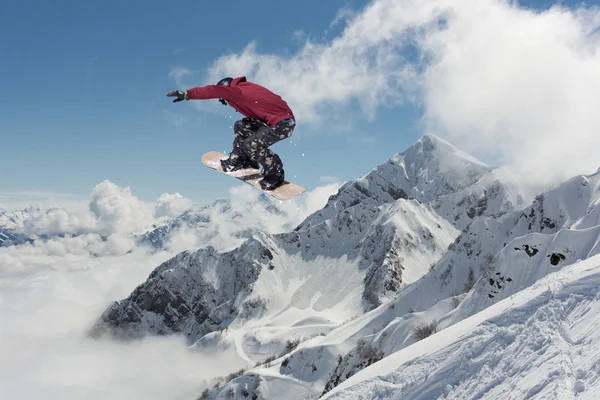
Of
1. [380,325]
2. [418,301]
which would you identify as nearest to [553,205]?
[418,301]

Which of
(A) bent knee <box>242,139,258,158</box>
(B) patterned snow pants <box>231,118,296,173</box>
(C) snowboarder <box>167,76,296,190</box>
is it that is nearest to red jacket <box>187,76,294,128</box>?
(C) snowboarder <box>167,76,296,190</box>

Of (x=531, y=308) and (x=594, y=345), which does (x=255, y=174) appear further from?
(x=594, y=345)

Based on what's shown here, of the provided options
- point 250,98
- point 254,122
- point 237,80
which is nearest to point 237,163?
point 254,122

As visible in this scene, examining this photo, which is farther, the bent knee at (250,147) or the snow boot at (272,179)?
the snow boot at (272,179)

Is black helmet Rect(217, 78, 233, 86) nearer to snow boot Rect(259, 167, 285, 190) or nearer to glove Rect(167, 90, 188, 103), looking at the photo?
glove Rect(167, 90, 188, 103)

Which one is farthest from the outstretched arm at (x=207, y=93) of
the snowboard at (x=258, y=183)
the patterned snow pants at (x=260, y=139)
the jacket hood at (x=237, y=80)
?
the snowboard at (x=258, y=183)

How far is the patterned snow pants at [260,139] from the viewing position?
13102mm

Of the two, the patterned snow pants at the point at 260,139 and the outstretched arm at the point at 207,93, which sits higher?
the outstretched arm at the point at 207,93

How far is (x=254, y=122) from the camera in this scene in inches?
553

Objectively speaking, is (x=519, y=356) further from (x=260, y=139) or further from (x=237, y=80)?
(x=237, y=80)

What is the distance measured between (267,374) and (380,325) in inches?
813

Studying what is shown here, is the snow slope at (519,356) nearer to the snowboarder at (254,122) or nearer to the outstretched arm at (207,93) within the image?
the snowboarder at (254,122)

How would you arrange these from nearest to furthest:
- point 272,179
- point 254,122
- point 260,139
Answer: point 260,139, point 254,122, point 272,179

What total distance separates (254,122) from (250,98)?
1.74 metres
